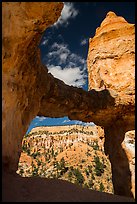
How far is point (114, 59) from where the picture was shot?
36.7ft

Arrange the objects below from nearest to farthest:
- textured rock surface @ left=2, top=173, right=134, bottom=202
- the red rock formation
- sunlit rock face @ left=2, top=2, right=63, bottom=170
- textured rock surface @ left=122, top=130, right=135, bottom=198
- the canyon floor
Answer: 1. textured rock surface @ left=2, top=173, right=134, bottom=202
2. the canyon floor
3. sunlit rock face @ left=2, top=2, right=63, bottom=170
4. the red rock formation
5. textured rock surface @ left=122, top=130, right=135, bottom=198

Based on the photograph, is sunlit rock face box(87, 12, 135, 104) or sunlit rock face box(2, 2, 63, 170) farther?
sunlit rock face box(87, 12, 135, 104)

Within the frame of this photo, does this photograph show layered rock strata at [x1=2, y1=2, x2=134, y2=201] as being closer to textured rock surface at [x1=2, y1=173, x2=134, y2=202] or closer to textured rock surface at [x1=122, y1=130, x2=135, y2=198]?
textured rock surface at [x1=2, y1=173, x2=134, y2=202]

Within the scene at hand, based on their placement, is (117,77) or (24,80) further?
(117,77)

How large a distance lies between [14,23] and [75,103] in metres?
4.75

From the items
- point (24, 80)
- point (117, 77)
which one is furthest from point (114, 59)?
point (24, 80)

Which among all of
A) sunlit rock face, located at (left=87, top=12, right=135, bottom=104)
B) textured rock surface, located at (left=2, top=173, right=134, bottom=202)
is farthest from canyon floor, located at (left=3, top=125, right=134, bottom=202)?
sunlit rock face, located at (left=87, top=12, right=135, bottom=104)

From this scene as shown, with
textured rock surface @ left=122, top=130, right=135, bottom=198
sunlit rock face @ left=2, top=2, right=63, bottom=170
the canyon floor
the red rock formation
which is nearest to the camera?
the canyon floor

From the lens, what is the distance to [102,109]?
10000 millimetres

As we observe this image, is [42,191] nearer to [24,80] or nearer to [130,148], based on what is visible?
[24,80]

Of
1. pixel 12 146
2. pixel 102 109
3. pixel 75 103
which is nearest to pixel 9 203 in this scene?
pixel 12 146

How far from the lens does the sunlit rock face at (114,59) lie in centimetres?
1034

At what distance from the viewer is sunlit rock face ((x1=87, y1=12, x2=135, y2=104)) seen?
33.9 ft

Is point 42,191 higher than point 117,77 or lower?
lower
